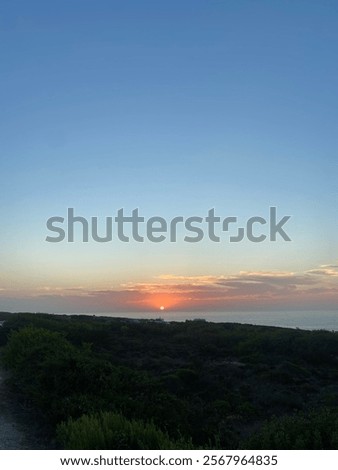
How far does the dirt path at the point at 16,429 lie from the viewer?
10.6 meters

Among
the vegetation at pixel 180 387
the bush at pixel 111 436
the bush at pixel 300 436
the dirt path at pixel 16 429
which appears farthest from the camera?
the dirt path at pixel 16 429

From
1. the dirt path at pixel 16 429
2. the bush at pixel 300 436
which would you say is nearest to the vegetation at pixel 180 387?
the bush at pixel 300 436

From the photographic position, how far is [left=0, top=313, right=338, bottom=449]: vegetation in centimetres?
978

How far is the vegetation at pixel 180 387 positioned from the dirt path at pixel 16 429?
Answer: 1.23ft

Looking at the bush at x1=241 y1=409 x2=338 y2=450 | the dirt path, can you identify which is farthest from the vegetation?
the dirt path

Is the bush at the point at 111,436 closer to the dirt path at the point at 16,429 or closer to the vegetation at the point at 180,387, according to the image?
the vegetation at the point at 180,387

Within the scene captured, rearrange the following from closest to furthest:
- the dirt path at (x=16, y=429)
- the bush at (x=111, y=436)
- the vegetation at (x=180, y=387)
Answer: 1. the bush at (x=111, y=436)
2. the vegetation at (x=180, y=387)
3. the dirt path at (x=16, y=429)

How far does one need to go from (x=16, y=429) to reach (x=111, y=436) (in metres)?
3.41

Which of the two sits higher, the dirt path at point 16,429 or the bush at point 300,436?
the bush at point 300,436

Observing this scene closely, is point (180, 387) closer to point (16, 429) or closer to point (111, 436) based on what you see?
point (16, 429)

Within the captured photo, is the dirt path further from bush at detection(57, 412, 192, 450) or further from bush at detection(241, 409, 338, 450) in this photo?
bush at detection(241, 409, 338, 450)

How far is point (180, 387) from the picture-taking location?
2177cm

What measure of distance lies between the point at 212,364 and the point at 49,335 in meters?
9.98
